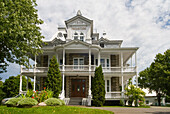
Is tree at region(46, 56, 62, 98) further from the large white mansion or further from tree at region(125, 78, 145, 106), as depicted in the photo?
tree at region(125, 78, 145, 106)

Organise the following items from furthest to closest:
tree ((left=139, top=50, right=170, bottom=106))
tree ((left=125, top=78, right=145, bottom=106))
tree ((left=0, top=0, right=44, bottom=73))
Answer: tree ((left=139, top=50, right=170, bottom=106))
tree ((left=125, top=78, right=145, bottom=106))
tree ((left=0, top=0, right=44, bottom=73))

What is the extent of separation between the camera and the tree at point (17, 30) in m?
11.1

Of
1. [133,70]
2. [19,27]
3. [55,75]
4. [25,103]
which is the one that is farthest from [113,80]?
[19,27]

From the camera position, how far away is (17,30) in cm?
1151

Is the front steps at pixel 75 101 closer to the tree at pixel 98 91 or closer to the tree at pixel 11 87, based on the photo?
the tree at pixel 98 91

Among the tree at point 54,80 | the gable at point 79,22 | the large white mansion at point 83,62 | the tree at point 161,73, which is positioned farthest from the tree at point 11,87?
the tree at point 161,73

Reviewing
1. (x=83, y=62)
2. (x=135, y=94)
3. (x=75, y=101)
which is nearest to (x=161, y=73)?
(x=135, y=94)

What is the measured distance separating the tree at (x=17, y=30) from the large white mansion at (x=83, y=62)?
1029 centimetres

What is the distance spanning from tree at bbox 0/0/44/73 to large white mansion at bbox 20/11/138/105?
10286 mm

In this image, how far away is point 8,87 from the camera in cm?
3331

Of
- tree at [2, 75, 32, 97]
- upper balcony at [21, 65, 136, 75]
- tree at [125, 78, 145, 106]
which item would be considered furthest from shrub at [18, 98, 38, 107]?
tree at [2, 75, 32, 97]

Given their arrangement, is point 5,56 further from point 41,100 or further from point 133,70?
point 133,70

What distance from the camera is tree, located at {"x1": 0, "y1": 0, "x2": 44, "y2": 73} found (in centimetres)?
1107

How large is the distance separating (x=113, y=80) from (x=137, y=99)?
546 centimetres
